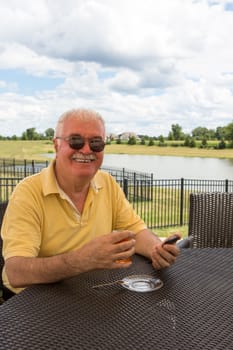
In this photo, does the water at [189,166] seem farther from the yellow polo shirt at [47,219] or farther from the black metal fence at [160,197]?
the yellow polo shirt at [47,219]

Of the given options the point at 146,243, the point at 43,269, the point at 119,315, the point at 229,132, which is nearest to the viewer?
the point at 119,315

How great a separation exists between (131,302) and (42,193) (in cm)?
70

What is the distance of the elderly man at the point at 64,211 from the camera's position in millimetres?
1612

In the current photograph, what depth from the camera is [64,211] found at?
72.2 inches

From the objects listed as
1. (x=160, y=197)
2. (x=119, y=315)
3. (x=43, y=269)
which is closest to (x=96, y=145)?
(x=43, y=269)

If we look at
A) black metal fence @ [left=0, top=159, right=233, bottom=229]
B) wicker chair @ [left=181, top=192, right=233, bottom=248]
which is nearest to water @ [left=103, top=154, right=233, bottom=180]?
black metal fence @ [left=0, top=159, right=233, bottom=229]

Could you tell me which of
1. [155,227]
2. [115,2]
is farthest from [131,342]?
[155,227]

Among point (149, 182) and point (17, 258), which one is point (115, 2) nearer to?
point (149, 182)

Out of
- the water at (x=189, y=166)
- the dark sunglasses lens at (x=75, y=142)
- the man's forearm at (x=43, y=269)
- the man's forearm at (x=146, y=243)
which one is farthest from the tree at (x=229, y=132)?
the man's forearm at (x=43, y=269)

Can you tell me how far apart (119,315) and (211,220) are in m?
1.74

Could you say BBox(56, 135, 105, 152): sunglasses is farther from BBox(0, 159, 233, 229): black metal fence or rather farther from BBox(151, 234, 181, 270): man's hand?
BBox(0, 159, 233, 229): black metal fence

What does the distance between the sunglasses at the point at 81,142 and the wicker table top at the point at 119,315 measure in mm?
579

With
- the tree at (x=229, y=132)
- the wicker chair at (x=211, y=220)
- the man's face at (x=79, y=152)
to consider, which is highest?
the tree at (x=229, y=132)

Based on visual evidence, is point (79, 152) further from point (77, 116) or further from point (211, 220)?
point (211, 220)
